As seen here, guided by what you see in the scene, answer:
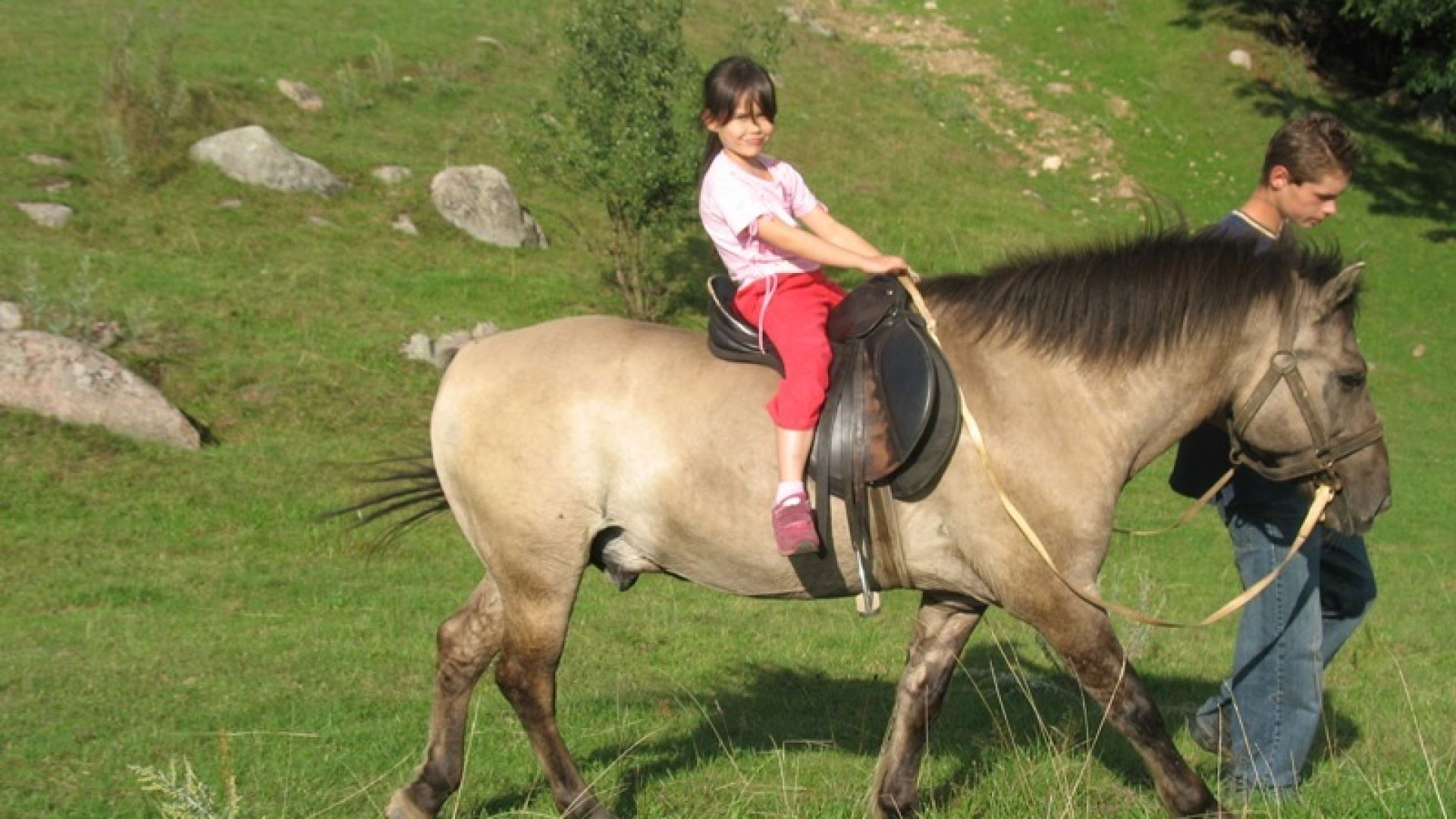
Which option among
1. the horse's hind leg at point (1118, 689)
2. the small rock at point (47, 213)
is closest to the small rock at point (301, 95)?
the small rock at point (47, 213)

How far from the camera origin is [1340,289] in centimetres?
428

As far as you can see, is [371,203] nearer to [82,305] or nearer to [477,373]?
[82,305]

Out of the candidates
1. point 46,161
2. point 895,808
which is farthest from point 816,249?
point 46,161

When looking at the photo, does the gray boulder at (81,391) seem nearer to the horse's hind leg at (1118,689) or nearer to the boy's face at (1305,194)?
the horse's hind leg at (1118,689)

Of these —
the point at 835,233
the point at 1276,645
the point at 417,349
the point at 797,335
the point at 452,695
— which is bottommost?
the point at 417,349

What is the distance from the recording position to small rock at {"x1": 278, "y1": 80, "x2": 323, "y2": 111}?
18312 mm

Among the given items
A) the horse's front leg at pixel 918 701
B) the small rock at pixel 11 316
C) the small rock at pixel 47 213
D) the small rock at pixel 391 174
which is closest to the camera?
the horse's front leg at pixel 918 701

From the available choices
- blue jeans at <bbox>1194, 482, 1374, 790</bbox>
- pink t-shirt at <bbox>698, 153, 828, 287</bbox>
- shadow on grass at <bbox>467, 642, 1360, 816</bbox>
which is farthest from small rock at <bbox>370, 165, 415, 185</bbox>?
blue jeans at <bbox>1194, 482, 1374, 790</bbox>

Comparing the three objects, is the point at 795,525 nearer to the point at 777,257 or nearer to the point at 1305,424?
the point at 777,257

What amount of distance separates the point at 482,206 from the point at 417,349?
430 cm

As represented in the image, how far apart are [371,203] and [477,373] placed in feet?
40.9

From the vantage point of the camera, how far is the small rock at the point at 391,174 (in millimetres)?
17141

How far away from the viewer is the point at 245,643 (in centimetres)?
734

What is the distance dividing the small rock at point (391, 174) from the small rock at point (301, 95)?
193 centimetres
